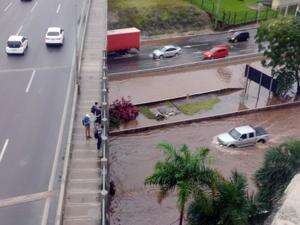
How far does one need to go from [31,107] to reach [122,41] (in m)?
22.1

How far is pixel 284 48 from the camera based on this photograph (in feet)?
150

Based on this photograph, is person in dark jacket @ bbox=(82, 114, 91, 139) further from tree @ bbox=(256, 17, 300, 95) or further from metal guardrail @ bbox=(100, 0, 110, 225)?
tree @ bbox=(256, 17, 300, 95)

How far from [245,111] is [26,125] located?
21.0 metres

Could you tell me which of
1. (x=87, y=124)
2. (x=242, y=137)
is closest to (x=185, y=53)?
(x=242, y=137)

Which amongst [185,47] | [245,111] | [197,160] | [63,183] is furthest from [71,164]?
[185,47]

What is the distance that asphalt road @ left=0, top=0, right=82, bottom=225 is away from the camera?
82.1 ft

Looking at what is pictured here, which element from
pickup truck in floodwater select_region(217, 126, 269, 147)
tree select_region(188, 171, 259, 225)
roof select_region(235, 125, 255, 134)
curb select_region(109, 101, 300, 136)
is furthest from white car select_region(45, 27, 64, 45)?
tree select_region(188, 171, 259, 225)

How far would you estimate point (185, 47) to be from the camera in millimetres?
59844

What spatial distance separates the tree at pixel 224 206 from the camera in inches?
792

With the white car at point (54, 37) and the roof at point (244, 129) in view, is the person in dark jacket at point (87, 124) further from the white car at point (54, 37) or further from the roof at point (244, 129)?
the white car at point (54, 37)

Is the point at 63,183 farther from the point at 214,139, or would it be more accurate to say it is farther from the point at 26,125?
the point at 214,139

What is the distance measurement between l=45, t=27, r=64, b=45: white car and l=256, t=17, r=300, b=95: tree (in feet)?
62.7

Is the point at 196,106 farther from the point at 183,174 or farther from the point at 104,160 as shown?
the point at 183,174

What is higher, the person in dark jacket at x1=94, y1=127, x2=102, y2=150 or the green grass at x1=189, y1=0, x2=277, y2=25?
the person in dark jacket at x1=94, y1=127, x2=102, y2=150
